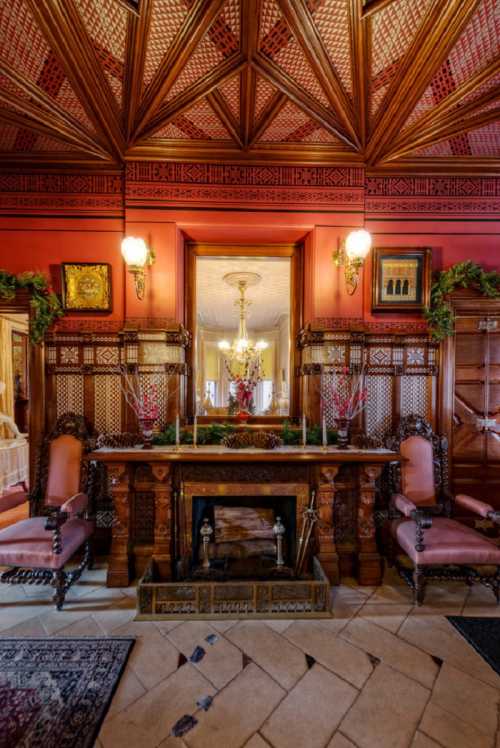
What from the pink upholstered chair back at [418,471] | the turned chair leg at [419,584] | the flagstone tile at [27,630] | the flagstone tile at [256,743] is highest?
the pink upholstered chair back at [418,471]

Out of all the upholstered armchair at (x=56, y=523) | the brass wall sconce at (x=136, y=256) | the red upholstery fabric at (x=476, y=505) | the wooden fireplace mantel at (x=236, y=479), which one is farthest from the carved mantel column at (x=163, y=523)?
the red upholstery fabric at (x=476, y=505)

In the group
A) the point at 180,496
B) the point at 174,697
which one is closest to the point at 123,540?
the point at 180,496

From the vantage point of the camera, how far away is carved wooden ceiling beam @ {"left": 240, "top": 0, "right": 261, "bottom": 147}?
2449 millimetres

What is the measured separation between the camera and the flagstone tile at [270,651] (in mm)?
2166

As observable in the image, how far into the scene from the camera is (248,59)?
2.78m

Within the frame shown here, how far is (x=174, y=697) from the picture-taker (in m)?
2.00

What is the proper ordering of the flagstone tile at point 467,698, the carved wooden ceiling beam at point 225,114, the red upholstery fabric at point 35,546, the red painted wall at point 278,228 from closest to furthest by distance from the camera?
the flagstone tile at point 467,698 < the red upholstery fabric at point 35,546 < the carved wooden ceiling beam at point 225,114 < the red painted wall at point 278,228

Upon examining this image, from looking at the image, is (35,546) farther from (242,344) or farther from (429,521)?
(429,521)

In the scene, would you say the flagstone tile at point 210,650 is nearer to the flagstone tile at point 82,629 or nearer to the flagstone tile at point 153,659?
the flagstone tile at point 153,659

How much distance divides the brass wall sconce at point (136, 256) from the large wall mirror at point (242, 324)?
2.15ft

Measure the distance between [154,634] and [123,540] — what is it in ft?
3.27

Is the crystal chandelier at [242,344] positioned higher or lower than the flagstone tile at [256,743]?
higher

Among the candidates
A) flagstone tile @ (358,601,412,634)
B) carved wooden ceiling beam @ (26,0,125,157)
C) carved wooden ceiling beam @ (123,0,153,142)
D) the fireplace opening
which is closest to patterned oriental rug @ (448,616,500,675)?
flagstone tile @ (358,601,412,634)

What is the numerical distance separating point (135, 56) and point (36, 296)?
8.70ft
